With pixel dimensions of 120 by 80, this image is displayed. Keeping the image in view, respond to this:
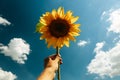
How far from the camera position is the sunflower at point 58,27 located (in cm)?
469

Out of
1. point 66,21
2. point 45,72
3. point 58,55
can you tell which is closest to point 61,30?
point 66,21

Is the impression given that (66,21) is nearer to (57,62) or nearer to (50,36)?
(50,36)

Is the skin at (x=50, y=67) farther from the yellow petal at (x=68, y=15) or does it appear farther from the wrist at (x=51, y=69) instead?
the yellow petal at (x=68, y=15)

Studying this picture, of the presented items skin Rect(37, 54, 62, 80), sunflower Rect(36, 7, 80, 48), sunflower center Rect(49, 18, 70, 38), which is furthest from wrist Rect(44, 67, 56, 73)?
sunflower center Rect(49, 18, 70, 38)

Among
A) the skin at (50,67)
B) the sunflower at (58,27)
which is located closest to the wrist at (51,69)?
the skin at (50,67)

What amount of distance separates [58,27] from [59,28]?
0.04 meters

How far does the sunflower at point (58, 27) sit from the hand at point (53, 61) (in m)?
0.81

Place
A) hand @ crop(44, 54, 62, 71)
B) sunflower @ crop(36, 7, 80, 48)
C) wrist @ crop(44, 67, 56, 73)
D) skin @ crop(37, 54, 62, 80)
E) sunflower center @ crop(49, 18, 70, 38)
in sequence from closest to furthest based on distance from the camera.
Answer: skin @ crop(37, 54, 62, 80) < wrist @ crop(44, 67, 56, 73) < hand @ crop(44, 54, 62, 71) < sunflower @ crop(36, 7, 80, 48) < sunflower center @ crop(49, 18, 70, 38)

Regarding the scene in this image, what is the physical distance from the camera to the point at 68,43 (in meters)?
4.81

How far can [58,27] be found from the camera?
5.09m

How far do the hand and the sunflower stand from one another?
814mm

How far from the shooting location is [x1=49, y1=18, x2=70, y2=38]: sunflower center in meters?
4.83

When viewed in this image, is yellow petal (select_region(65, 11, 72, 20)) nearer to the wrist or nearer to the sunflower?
the sunflower

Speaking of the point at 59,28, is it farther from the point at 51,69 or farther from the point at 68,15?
the point at 51,69
